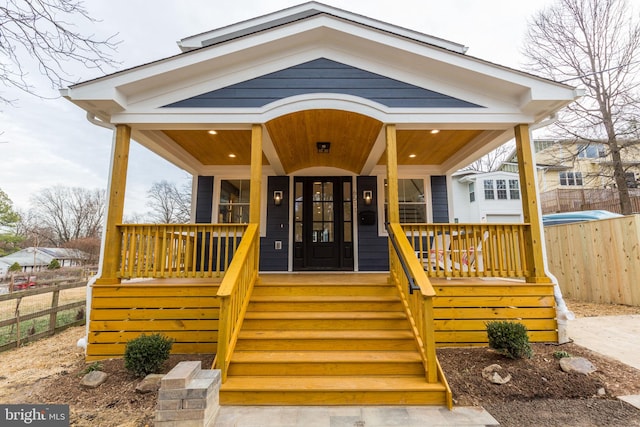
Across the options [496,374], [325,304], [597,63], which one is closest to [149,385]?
[325,304]

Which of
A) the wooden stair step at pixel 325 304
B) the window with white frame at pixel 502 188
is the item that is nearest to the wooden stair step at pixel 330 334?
the wooden stair step at pixel 325 304

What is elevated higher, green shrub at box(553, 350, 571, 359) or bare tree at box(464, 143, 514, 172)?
bare tree at box(464, 143, 514, 172)

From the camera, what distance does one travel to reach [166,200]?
28469mm

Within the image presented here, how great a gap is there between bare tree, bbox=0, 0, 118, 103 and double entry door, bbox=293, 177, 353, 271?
167 inches

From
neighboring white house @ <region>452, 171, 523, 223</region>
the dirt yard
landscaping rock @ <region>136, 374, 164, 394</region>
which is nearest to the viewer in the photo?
the dirt yard

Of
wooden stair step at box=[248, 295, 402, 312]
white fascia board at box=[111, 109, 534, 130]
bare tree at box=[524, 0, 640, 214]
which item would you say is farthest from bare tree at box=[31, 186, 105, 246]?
bare tree at box=[524, 0, 640, 214]

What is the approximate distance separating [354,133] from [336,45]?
135 cm

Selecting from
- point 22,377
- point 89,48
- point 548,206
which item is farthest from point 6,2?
point 548,206

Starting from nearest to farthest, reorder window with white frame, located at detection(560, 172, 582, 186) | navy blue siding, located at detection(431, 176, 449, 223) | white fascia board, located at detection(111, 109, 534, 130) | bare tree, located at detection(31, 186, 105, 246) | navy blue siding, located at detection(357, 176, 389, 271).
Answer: white fascia board, located at detection(111, 109, 534, 130)
navy blue siding, located at detection(357, 176, 389, 271)
navy blue siding, located at detection(431, 176, 449, 223)
window with white frame, located at detection(560, 172, 582, 186)
bare tree, located at detection(31, 186, 105, 246)

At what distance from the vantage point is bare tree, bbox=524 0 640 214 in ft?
31.8

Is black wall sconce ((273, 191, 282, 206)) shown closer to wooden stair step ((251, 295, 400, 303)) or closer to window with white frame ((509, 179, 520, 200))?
wooden stair step ((251, 295, 400, 303))

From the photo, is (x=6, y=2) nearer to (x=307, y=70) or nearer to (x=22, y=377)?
(x=307, y=70)

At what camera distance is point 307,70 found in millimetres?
4512

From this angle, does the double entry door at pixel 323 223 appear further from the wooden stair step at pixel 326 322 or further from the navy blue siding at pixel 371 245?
the wooden stair step at pixel 326 322
